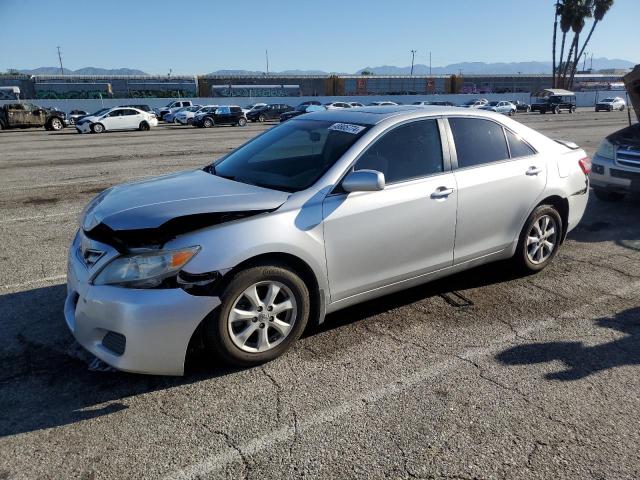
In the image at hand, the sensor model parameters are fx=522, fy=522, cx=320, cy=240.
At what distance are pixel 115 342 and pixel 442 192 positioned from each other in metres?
2.61

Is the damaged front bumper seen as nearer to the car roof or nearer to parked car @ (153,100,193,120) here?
the car roof

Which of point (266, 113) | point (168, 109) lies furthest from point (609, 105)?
point (168, 109)

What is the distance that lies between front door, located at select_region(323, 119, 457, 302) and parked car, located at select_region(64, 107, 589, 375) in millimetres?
10

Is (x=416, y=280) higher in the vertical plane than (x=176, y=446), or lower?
higher

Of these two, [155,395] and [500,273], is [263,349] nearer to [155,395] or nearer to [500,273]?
[155,395]

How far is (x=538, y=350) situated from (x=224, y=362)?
2211 mm

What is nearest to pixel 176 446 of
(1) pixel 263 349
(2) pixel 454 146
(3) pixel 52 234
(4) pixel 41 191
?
(1) pixel 263 349

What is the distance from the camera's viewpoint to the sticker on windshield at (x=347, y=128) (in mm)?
4051

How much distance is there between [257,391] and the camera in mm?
3234

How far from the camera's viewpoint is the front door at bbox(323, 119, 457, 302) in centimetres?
366

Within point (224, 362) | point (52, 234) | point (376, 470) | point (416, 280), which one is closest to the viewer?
point (376, 470)

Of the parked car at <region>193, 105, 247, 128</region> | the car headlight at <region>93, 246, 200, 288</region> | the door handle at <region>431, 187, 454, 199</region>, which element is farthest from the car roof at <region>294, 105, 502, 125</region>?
the parked car at <region>193, 105, 247, 128</region>

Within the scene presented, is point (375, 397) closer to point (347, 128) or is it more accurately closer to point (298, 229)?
point (298, 229)

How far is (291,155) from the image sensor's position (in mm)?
4344
